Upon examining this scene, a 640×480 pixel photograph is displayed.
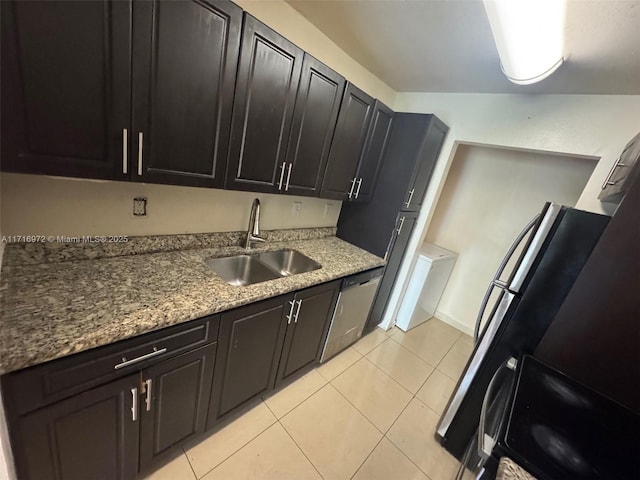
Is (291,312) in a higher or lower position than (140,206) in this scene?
lower

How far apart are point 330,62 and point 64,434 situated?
2441 mm

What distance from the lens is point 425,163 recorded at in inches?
88.4

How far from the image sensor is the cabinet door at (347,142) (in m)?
1.74

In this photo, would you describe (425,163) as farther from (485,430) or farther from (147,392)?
(147,392)

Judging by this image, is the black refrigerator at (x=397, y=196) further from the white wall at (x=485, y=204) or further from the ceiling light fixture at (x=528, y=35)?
the white wall at (x=485, y=204)

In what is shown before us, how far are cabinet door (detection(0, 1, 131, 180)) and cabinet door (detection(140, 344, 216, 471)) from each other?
2.77 ft

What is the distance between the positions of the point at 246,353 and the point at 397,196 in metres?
1.74

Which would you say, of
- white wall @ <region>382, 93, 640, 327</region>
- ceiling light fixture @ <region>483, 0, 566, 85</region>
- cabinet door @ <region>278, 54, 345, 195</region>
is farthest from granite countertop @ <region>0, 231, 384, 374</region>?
white wall @ <region>382, 93, 640, 327</region>

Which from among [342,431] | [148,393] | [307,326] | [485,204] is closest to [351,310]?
Answer: [307,326]

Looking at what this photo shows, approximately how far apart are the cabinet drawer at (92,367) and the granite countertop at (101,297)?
0.05 m

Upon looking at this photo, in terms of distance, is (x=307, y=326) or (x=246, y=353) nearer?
(x=246, y=353)

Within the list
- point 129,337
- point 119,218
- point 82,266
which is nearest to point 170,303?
point 129,337

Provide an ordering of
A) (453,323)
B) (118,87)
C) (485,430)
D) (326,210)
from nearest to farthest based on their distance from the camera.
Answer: (118,87) → (485,430) → (326,210) → (453,323)

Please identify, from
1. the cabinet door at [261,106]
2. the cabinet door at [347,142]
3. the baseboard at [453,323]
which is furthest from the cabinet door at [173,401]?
the baseboard at [453,323]
